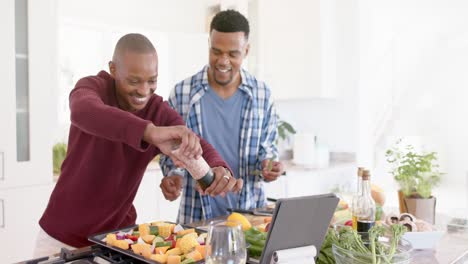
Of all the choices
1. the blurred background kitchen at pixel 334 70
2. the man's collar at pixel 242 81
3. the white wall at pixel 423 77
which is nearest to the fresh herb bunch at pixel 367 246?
the man's collar at pixel 242 81

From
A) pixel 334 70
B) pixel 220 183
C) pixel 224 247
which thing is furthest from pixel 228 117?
pixel 334 70

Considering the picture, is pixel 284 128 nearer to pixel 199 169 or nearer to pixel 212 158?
pixel 212 158

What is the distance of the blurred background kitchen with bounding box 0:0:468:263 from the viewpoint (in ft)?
11.3

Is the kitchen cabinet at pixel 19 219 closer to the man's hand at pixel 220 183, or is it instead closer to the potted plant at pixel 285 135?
the man's hand at pixel 220 183

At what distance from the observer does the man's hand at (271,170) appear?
6.15 feet

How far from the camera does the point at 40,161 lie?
8.48ft

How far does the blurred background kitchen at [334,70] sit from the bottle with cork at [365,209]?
6.62 ft

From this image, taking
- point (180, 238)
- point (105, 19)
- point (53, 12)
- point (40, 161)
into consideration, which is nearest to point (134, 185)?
point (180, 238)

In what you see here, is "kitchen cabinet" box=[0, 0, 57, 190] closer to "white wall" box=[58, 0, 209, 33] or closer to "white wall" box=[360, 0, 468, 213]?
"white wall" box=[58, 0, 209, 33]

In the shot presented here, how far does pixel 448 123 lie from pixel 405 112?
345 mm

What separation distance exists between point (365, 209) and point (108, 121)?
782 mm

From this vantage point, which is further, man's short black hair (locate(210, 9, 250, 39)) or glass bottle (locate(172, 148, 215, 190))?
man's short black hair (locate(210, 9, 250, 39))

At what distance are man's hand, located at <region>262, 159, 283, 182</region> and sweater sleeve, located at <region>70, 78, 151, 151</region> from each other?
2.60 feet

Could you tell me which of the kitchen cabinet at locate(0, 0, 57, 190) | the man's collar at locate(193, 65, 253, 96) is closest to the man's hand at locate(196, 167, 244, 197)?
the man's collar at locate(193, 65, 253, 96)
